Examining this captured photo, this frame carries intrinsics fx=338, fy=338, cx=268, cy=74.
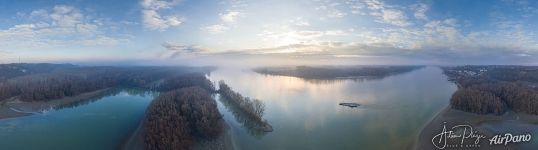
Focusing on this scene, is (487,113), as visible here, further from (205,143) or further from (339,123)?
(205,143)

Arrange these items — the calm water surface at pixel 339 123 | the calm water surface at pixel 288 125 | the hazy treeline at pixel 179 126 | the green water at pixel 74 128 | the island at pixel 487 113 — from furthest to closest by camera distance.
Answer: the island at pixel 487 113 < the green water at pixel 74 128 < the calm water surface at pixel 288 125 < the calm water surface at pixel 339 123 < the hazy treeline at pixel 179 126

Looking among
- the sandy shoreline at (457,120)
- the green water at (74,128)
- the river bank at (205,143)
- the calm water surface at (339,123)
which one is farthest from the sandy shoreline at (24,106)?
the sandy shoreline at (457,120)

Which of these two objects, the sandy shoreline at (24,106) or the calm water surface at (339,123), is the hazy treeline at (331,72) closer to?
the calm water surface at (339,123)

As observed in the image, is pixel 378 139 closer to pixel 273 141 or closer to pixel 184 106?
pixel 273 141

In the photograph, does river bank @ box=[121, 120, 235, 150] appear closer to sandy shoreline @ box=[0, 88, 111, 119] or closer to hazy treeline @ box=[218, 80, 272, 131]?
hazy treeline @ box=[218, 80, 272, 131]

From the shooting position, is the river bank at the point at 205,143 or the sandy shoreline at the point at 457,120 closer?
the river bank at the point at 205,143

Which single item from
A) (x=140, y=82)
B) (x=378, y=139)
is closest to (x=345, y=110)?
(x=378, y=139)
